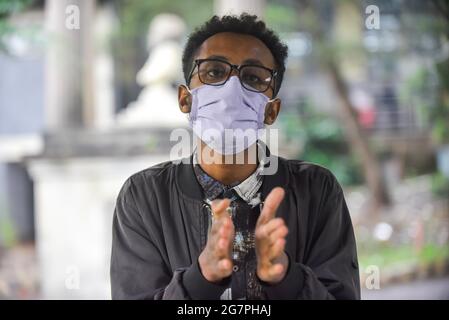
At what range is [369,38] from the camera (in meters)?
4.52

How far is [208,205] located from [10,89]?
8.68 ft

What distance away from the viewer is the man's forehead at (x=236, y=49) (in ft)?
4.34

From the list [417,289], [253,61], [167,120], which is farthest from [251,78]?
[417,289]

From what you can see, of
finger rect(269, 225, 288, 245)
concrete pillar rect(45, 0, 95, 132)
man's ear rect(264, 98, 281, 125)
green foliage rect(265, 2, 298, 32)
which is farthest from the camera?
green foliage rect(265, 2, 298, 32)

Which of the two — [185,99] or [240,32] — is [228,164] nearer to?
[185,99]

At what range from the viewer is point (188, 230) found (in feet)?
4.24

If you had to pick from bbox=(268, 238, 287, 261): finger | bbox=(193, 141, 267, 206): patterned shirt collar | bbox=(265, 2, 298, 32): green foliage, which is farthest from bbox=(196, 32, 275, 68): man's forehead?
bbox=(265, 2, 298, 32): green foliage

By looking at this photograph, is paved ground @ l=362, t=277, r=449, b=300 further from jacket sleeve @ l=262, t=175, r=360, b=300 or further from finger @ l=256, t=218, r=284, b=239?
finger @ l=256, t=218, r=284, b=239

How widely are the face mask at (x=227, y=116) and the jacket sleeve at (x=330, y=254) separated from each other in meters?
0.18

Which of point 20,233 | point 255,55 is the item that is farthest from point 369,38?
point 255,55

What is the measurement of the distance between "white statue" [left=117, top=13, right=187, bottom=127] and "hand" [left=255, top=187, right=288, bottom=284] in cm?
178

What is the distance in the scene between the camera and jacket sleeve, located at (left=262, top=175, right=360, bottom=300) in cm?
122

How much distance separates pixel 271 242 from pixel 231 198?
0.71 ft
